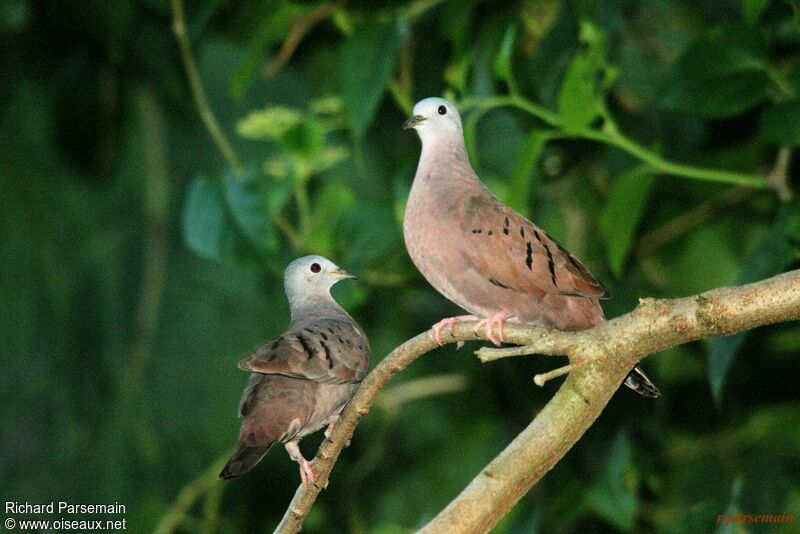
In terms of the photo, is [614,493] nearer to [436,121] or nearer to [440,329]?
[436,121]

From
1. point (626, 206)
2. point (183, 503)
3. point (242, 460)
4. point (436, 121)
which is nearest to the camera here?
point (242, 460)

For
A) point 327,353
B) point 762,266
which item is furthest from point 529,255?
point 762,266

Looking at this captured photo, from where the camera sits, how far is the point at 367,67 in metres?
2.63

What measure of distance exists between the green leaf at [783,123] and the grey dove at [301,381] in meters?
1.16

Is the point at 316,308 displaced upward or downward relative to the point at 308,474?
upward

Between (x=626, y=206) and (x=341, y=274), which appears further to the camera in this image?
(x=626, y=206)

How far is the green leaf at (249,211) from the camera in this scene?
2.44 meters

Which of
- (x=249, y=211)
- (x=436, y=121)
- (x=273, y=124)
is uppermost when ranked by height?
(x=273, y=124)

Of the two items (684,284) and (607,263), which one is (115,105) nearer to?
(607,263)

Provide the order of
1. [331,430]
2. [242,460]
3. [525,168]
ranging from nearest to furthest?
[242,460] → [331,430] → [525,168]

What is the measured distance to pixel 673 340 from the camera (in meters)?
1.39

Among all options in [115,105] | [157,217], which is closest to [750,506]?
[157,217]

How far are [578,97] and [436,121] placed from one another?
2.02 ft

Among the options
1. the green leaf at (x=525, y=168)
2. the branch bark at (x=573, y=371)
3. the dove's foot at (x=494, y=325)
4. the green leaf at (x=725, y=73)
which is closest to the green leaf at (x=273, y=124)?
the green leaf at (x=525, y=168)
